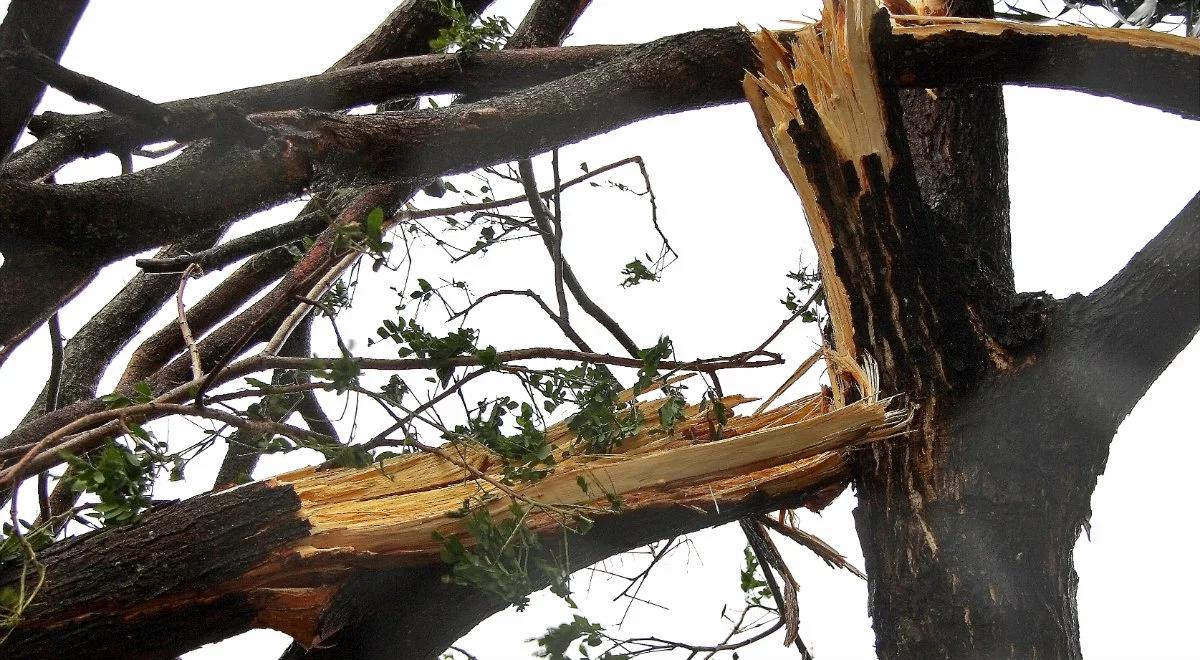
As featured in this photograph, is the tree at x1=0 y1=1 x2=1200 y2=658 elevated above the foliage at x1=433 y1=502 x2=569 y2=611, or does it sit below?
above

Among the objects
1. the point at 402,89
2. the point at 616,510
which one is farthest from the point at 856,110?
the point at 402,89

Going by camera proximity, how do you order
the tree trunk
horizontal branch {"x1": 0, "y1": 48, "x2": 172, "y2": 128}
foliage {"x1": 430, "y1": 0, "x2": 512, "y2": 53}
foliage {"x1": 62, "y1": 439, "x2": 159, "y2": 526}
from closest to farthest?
horizontal branch {"x1": 0, "y1": 48, "x2": 172, "y2": 128}, foliage {"x1": 62, "y1": 439, "x2": 159, "y2": 526}, the tree trunk, foliage {"x1": 430, "y1": 0, "x2": 512, "y2": 53}

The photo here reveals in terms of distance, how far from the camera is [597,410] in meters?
1.13

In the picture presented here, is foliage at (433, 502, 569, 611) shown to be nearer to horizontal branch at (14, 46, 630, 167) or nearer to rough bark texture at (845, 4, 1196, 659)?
rough bark texture at (845, 4, 1196, 659)

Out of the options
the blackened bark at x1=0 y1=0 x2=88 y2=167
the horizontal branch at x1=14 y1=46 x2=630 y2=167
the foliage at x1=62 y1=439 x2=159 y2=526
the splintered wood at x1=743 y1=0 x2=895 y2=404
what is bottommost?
the foliage at x1=62 y1=439 x2=159 y2=526

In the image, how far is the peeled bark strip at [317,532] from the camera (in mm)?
1019

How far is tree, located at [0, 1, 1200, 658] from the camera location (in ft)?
3.35

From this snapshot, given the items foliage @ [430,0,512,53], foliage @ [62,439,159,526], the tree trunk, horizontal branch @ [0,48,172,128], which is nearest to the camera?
horizontal branch @ [0,48,172,128]

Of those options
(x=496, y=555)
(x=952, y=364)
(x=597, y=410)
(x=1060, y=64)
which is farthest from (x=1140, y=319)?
(x=496, y=555)

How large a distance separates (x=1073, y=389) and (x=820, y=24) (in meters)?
0.54

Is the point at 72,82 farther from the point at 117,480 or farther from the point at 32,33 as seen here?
the point at 117,480

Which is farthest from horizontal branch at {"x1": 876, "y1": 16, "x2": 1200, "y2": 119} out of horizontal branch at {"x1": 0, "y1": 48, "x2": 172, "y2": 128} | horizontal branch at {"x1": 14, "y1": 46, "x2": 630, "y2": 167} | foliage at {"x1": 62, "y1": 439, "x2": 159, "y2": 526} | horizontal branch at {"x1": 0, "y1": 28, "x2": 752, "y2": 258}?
foliage at {"x1": 62, "y1": 439, "x2": 159, "y2": 526}

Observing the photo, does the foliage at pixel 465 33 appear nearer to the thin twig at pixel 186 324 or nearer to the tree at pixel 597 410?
the tree at pixel 597 410

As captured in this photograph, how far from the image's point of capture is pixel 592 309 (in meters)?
1.85
